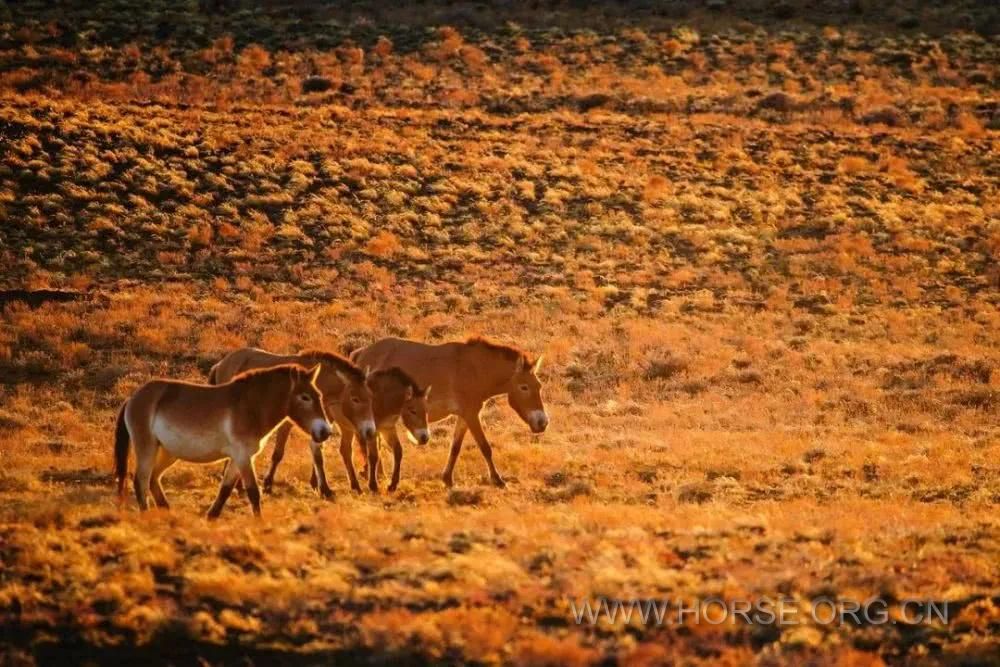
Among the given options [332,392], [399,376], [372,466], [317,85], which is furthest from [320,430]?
[317,85]

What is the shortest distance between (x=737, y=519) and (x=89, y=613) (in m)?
7.82

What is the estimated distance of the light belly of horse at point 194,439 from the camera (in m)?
14.0

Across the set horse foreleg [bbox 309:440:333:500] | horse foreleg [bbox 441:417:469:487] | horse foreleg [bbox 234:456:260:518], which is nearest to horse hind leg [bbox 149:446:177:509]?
horse foreleg [bbox 234:456:260:518]

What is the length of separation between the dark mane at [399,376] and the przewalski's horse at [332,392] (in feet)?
1.12

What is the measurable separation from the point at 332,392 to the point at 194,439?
3.61 m

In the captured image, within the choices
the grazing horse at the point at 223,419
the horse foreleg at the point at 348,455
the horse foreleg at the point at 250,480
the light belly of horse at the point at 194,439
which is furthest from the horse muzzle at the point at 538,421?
the light belly of horse at the point at 194,439

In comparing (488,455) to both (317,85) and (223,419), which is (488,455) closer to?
(223,419)

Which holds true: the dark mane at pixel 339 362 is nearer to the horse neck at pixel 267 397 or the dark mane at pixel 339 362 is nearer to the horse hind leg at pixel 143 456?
the horse neck at pixel 267 397

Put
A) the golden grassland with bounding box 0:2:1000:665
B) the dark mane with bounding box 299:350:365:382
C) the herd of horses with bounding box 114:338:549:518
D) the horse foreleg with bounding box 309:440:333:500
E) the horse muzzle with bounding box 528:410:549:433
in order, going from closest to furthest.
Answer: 1. the golden grassland with bounding box 0:2:1000:665
2. the herd of horses with bounding box 114:338:549:518
3. the horse foreleg with bounding box 309:440:333:500
4. the dark mane with bounding box 299:350:365:382
5. the horse muzzle with bounding box 528:410:549:433

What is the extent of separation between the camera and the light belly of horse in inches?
552

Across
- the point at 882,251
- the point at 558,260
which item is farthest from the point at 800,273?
the point at 558,260

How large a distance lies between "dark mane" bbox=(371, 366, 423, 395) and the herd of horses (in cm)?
2

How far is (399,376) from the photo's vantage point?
58.7 feet

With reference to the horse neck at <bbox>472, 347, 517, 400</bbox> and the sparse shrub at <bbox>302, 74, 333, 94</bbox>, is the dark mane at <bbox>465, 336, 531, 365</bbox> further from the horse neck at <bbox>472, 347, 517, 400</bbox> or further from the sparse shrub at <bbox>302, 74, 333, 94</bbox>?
the sparse shrub at <bbox>302, 74, 333, 94</bbox>
